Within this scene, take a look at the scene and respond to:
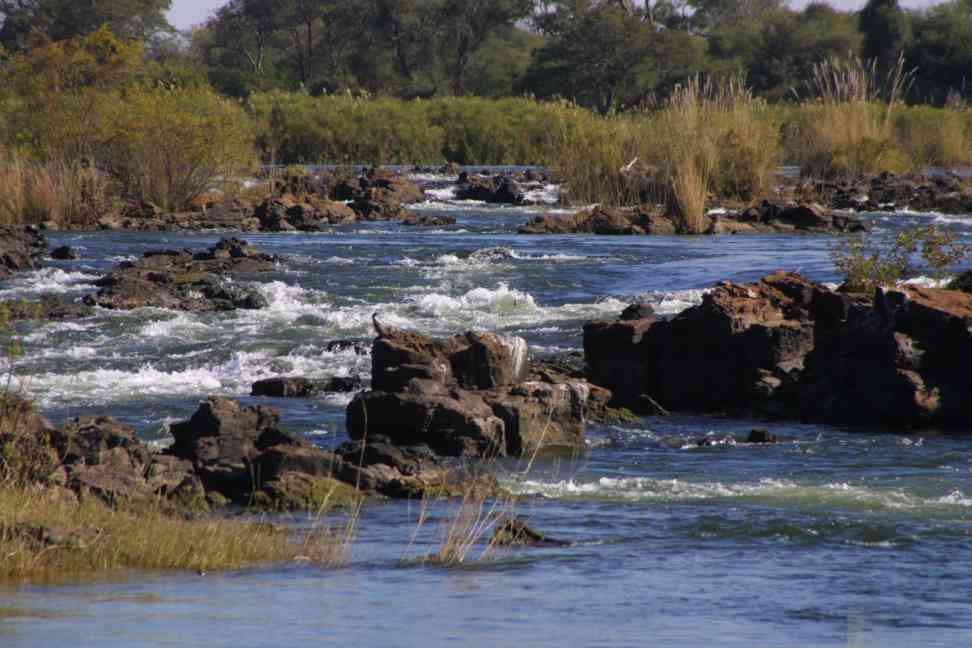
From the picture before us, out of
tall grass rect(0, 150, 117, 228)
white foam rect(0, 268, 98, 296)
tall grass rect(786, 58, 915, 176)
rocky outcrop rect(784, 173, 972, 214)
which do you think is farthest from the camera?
tall grass rect(786, 58, 915, 176)

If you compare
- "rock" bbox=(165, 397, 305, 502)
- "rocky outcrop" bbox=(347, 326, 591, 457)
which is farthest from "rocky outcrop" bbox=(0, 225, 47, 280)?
"rock" bbox=(165, 397, 305, 502)

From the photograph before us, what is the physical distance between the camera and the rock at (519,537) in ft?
29.7

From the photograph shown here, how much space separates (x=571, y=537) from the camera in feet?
30.9

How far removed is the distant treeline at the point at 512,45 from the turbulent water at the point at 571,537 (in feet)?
184

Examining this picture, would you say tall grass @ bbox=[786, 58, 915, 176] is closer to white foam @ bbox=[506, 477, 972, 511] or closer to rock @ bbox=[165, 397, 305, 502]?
white foam @ bbox=[506, 477, 972, 511]

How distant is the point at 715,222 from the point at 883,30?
5410cm

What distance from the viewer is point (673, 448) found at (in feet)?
41.3

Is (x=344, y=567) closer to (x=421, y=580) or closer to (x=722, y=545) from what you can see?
(x=421, y=580)

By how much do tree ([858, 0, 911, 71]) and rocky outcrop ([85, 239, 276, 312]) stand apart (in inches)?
2345

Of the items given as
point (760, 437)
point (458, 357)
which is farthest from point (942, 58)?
point (760, 437)

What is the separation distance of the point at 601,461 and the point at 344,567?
3.99m

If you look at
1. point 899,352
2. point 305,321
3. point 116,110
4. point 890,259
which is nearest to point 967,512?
point 899,352

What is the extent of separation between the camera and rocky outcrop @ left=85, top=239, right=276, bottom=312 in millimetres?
21047

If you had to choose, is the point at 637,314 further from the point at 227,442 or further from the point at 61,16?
the point at 61,16
